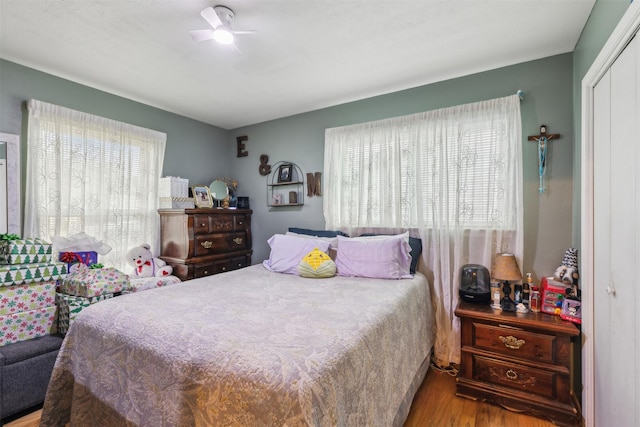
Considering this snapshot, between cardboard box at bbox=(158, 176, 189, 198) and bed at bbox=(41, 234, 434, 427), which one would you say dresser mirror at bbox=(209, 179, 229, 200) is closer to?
cardboard box at bbox=(158, 176, 189, 198)

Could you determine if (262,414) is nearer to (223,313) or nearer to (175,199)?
(223,313)

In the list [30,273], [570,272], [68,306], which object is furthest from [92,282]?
[570,272]

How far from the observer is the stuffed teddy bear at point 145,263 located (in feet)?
9.67

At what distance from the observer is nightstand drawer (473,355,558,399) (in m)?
1.89

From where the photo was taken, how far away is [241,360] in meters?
1.10

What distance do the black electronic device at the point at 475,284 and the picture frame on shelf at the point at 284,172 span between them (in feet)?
7.07

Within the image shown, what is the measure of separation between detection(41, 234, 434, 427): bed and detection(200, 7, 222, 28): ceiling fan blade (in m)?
1.64

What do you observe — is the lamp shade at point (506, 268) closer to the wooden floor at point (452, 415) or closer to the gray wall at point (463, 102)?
the gray wall at point (463, 102)

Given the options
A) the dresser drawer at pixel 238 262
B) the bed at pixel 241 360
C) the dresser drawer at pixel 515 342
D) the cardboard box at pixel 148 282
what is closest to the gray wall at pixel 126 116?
the dresser drawer at pixel 238 262

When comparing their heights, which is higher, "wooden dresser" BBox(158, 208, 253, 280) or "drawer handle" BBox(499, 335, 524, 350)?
"wooden dresser" BBox(158, 208, 253, 280)

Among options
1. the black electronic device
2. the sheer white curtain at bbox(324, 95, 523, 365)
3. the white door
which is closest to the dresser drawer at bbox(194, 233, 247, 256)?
the sheer white curtain at bbox(324, 95, 523, 365)

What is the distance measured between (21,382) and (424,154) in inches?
133

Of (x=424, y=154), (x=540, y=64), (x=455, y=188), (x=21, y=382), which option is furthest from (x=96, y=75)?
(x=540, y=64)

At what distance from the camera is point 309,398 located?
95cm
